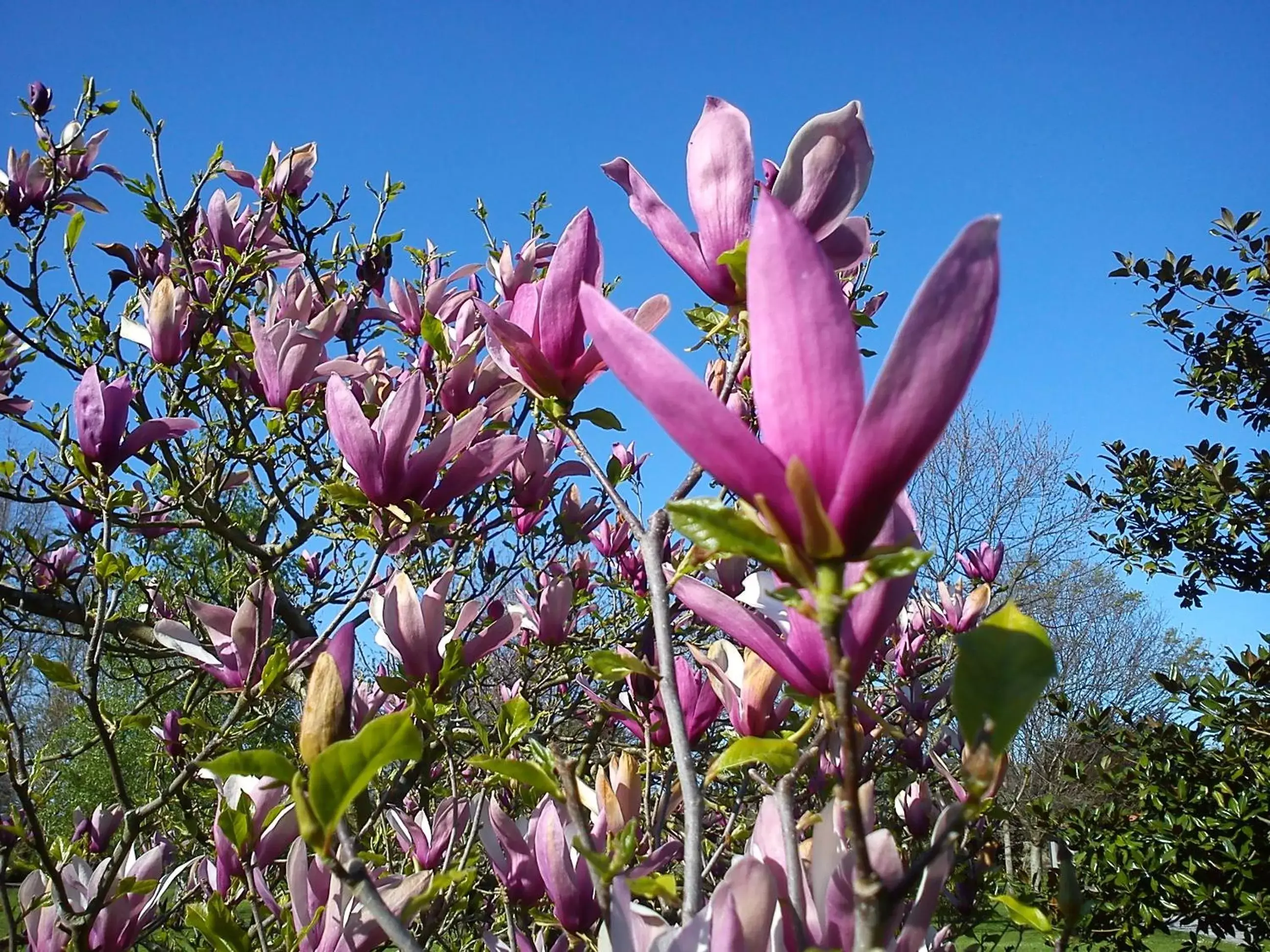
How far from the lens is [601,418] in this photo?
1.08m

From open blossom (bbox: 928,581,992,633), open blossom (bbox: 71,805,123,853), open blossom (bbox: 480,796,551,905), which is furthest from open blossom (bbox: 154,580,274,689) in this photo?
open blossom (bbox: 928,581,992,633)

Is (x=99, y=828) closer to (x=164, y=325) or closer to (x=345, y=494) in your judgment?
(x=164, y=325)

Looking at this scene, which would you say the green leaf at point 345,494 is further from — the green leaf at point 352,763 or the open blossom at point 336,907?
the green leaf at point 352,763

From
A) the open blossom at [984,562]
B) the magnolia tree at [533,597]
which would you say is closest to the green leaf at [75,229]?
the magnolia tree at [533,597]

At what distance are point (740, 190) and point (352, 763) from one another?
1.93 feet

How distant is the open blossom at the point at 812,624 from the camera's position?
60 centimetres

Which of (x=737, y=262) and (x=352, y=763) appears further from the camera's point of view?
(x=737, y=262)

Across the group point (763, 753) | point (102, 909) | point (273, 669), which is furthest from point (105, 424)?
point (763, 753)

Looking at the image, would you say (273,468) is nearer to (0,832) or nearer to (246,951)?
(0,832)

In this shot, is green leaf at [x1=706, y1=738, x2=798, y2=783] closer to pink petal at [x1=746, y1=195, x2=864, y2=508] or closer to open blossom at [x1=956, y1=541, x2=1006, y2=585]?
pink petal at [x1=746, y1=195, x2=864, y2=508]

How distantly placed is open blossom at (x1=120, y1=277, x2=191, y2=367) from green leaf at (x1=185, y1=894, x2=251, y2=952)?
1.33 m

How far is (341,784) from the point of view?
0.59m

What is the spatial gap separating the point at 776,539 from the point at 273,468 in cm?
203

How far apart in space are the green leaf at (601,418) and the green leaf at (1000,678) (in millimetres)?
641
